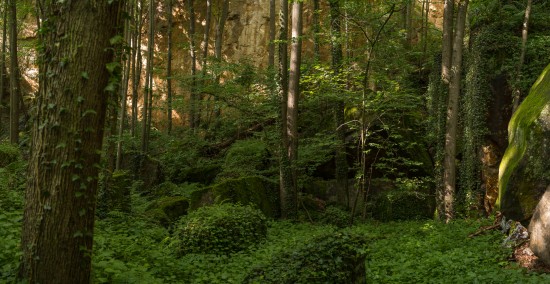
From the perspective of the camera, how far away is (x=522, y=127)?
8555 millimetres

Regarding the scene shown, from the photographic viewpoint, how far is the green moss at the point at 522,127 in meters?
8.28

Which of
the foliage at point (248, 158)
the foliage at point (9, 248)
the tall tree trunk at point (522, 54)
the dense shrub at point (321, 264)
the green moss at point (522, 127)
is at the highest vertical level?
the tall tree trunk at point (522, 54)

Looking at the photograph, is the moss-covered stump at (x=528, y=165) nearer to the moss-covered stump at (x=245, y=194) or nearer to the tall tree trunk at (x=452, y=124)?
the tall tree trunk at (x=452, y=124)

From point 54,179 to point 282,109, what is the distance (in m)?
10.7

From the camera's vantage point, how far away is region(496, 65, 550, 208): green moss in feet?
27.2

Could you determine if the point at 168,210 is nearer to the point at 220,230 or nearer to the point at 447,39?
the point at 220,230

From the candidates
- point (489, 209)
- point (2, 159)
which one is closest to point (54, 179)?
point (2, 159)

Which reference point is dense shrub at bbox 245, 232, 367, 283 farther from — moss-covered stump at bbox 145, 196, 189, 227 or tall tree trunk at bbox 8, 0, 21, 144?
tall tree trunk at bbox 8, 0, 21, 144

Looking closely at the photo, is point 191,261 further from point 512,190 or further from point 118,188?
point 512,190

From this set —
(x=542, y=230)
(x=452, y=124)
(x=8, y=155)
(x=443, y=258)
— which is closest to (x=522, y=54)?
(x=452, y=124)

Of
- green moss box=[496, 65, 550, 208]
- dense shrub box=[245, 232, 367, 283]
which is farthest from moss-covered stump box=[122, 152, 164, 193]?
green moss box=[496, 65, 550, 208]

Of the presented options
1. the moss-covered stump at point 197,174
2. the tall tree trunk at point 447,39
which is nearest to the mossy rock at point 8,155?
the moss-covered stump at point 197,174

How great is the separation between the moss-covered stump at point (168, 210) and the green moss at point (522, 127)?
7702mm

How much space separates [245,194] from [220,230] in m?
3.30
